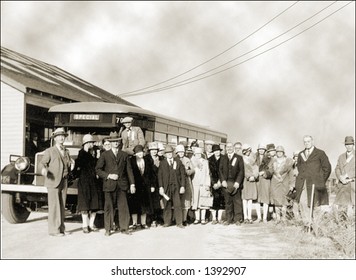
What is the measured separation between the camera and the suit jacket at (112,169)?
30.5 feet

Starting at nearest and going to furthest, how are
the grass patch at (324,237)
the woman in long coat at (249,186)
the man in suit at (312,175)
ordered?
the grass patch at (324,237) → the man in suit at (312,175) → the woman in long coat at (249,186)

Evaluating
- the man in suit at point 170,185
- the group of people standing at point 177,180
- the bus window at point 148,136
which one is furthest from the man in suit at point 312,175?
the bus window at point 148,136

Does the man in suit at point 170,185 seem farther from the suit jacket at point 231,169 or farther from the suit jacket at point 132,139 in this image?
the suit jacket at point 231,169

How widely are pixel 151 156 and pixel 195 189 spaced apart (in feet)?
4.17

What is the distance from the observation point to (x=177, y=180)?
1068 centimetres

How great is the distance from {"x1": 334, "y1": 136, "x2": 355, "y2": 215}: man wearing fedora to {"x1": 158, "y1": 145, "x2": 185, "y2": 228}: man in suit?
316 centimetres

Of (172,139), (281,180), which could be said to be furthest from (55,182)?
(281,180)

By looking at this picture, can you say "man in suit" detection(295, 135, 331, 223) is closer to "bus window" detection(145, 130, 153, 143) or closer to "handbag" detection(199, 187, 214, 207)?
"handbag" detection(199, 187, 214, 207)

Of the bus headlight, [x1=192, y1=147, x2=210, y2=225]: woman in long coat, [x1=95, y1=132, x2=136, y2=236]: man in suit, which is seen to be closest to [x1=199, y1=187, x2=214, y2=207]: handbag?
[x1=192, y1=147, x2=210, y2=225]: woman in long coat

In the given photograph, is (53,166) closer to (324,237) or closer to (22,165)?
(22,165)

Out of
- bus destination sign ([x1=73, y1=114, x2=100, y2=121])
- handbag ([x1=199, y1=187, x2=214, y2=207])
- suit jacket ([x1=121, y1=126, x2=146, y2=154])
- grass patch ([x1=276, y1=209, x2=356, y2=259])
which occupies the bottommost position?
grass patch ([x1=276, y1=209, x2=356, y2=259])

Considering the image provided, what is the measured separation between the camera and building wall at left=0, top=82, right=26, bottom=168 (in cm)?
1555

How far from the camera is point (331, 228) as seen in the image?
848cm
